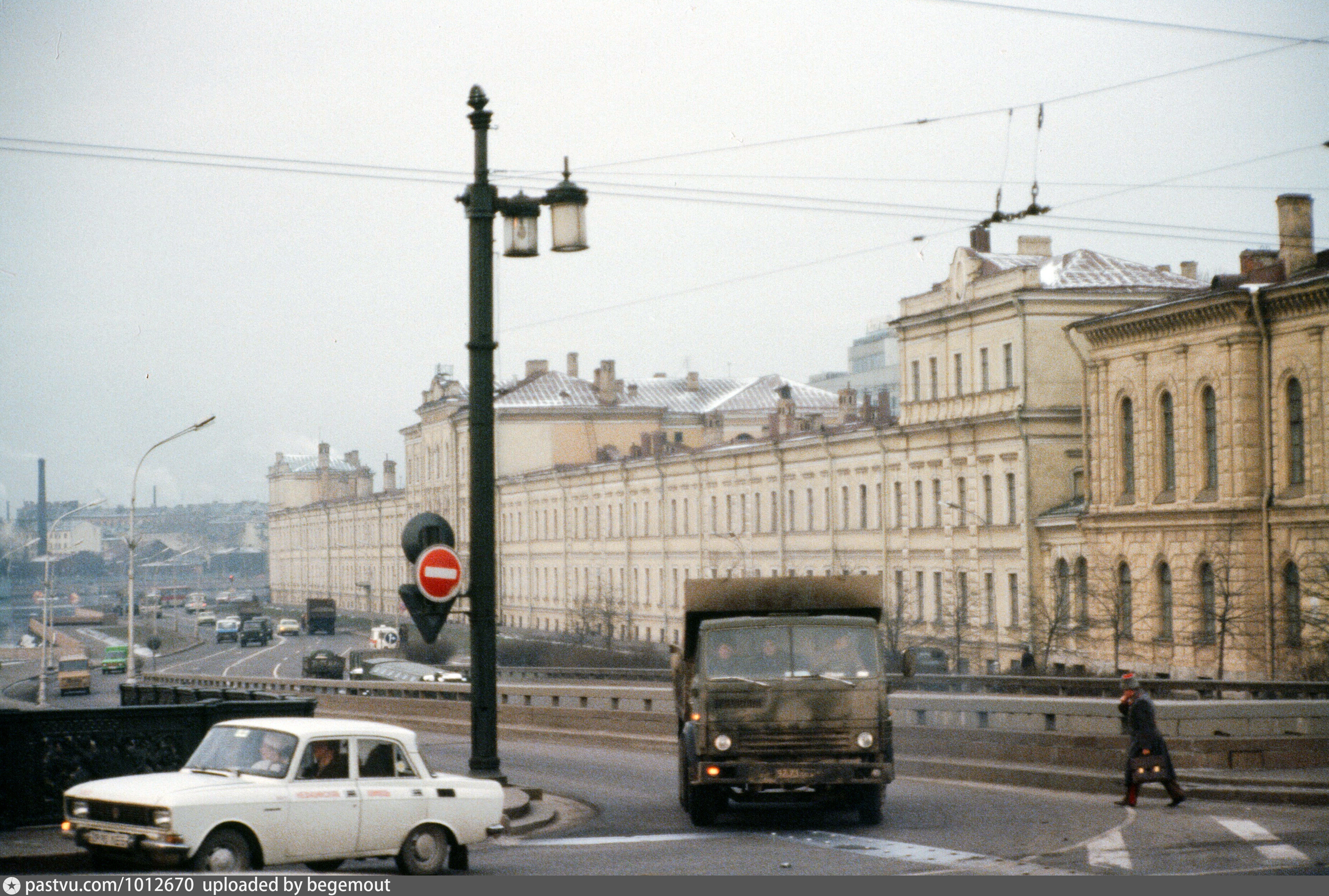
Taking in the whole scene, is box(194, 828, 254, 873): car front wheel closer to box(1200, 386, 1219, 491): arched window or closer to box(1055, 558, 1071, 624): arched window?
box(1200, 386, 1219, 491): arched window

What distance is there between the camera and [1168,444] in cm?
5972

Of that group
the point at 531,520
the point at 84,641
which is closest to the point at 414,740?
the point at 531,520

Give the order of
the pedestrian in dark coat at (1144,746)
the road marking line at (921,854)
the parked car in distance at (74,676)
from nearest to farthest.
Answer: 1. the road marking line at (921,854)
2. the pedestrian in dark coat at (1144,746)
3. the parked car in distance at (74,676)

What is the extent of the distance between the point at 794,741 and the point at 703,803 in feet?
4.33

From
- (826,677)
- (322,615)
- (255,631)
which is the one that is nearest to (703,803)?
(826,677)

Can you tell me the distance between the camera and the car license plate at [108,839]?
521 inches

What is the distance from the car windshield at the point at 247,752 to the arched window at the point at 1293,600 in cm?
4090

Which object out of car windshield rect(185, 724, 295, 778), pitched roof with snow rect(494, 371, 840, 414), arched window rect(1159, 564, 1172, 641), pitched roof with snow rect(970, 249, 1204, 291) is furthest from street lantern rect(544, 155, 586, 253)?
pitched roof with snow rect(494, 371, 840, 414)

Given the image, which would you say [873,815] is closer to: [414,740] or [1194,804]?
[1194,804]

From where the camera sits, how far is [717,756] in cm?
1898

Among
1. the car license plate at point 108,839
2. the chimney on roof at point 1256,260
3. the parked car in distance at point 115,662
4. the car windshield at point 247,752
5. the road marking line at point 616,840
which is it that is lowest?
the parked car in distance at point 115,662

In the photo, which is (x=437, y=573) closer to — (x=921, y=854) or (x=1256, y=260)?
(x=921, y=854)

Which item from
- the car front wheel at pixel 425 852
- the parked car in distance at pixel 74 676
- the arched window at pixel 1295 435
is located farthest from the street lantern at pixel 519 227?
the parked car in distance at pixel 74 676

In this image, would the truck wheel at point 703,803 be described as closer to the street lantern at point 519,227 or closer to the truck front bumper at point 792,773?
the truck front bumper at point 792,773
